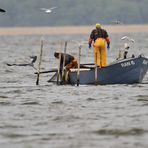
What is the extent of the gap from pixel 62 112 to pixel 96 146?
18.4 ft

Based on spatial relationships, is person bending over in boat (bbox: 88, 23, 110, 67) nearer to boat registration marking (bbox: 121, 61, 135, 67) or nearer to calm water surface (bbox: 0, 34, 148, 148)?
boat registration marking (bbox: 121, 61, 135, 67)

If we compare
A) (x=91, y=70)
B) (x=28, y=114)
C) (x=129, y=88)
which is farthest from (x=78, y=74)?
(x=28, y=114)

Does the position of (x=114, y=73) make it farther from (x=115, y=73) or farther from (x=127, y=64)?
(x=127, y=64)

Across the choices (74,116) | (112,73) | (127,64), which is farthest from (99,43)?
(74,116)

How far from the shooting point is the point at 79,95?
29.7m

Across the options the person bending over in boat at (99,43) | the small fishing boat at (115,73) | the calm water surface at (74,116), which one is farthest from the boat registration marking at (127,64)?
the person bending over in boat at (99,43)

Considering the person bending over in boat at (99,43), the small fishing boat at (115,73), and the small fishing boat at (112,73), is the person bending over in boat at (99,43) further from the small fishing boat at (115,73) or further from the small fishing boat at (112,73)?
the small fishing boat at (115,73)

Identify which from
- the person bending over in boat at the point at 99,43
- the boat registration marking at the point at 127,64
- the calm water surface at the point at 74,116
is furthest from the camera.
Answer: the person bending over in boat at the point at 99,43

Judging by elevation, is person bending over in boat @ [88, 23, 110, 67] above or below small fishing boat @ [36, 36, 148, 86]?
above

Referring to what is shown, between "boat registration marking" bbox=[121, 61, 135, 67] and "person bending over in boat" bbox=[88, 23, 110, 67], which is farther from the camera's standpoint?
"person bending over in boat" bbox=[88, 23, 110, 67]

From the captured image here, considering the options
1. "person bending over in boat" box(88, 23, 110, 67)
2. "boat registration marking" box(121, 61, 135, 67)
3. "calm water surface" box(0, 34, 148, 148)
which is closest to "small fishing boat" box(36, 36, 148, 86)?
"boat registration marking" box(121, 61, 135, 67)

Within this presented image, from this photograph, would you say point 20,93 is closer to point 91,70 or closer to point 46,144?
point 91,70

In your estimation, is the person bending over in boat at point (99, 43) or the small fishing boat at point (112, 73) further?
the person bending over in boat at point (99, 43)

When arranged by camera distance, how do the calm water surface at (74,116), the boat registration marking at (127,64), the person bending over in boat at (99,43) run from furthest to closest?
the person bending over in boat at (99,43) < the boat registration marking at (127,64) < the calm water surface at (74,116)
